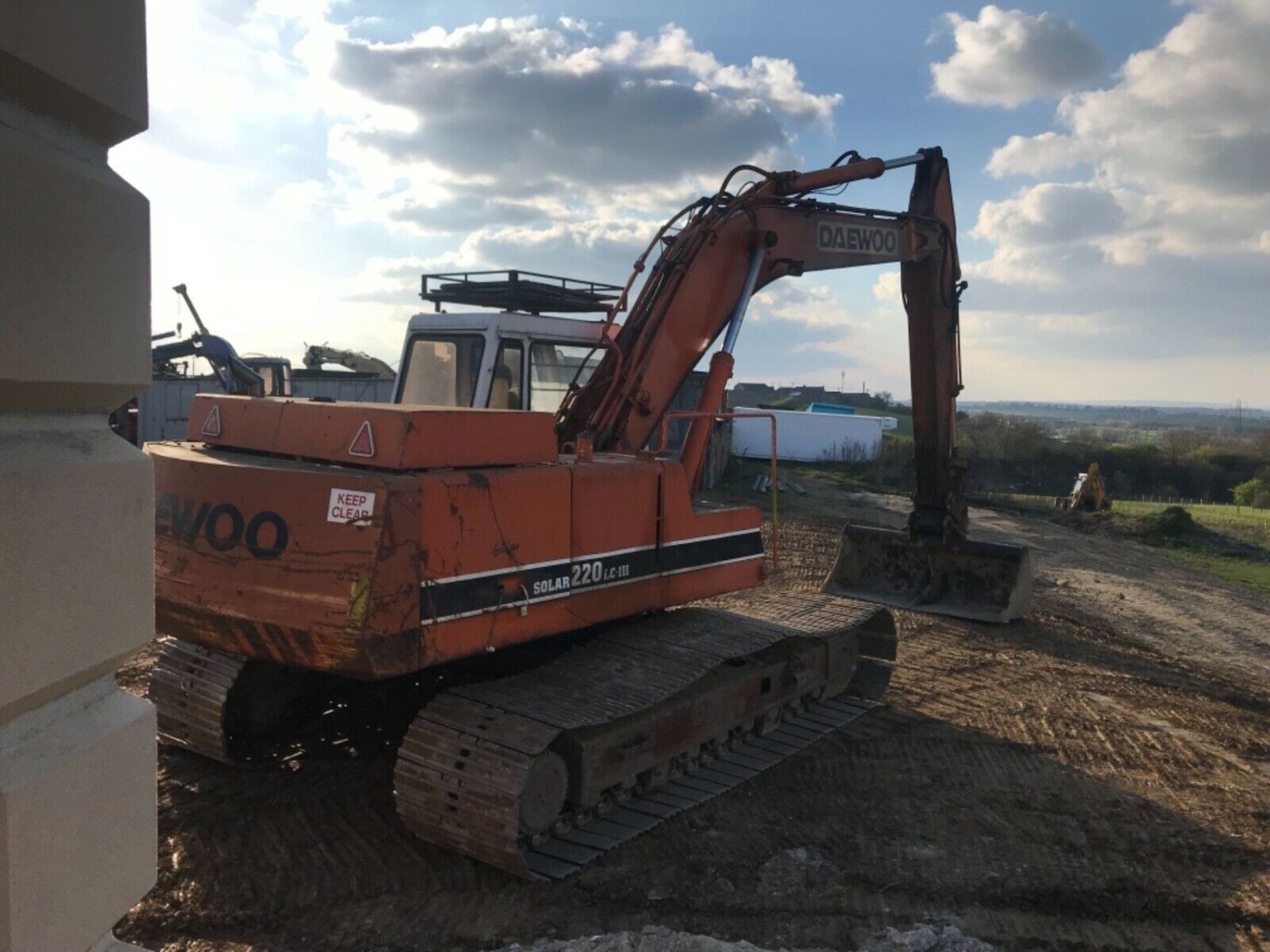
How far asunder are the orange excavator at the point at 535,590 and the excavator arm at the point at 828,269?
3 centimetres

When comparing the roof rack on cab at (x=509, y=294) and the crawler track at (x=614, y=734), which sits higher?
the roof rack on cab at (x=509, y=294)

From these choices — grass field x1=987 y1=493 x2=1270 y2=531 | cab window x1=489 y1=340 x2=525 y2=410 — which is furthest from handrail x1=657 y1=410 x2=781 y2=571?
grass field x1=987 y1=493 x2=1270 y2=531

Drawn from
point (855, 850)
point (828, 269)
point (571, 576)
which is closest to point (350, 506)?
point (571, 576)

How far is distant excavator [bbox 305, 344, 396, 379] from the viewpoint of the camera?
26.8 meters

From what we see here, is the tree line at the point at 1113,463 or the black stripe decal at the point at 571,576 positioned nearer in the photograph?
the black stripe decal at the point at 571,576

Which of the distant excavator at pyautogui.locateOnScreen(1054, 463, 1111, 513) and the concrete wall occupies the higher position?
the concrete wall

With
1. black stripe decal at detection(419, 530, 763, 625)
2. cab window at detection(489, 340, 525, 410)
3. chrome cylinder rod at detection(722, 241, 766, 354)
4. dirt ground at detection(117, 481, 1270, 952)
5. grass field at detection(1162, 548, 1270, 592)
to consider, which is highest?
chrome cylinder rod at detection(722, 241, 766, 354)

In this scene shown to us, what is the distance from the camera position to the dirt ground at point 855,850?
4.46 m

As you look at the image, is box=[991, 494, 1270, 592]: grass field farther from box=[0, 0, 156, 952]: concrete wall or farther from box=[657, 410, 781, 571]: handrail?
box=[0, 0, 156, 952]: concrete wall

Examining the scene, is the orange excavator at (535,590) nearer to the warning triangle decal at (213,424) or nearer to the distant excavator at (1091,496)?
the warning triangle decal at (213,424)

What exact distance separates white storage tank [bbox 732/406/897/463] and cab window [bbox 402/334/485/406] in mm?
23728

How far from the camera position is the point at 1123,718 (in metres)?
7.70

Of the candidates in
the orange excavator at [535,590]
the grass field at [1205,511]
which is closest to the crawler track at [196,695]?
the orange excavator at [535,590]

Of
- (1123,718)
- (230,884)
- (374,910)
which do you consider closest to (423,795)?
(374,910)
